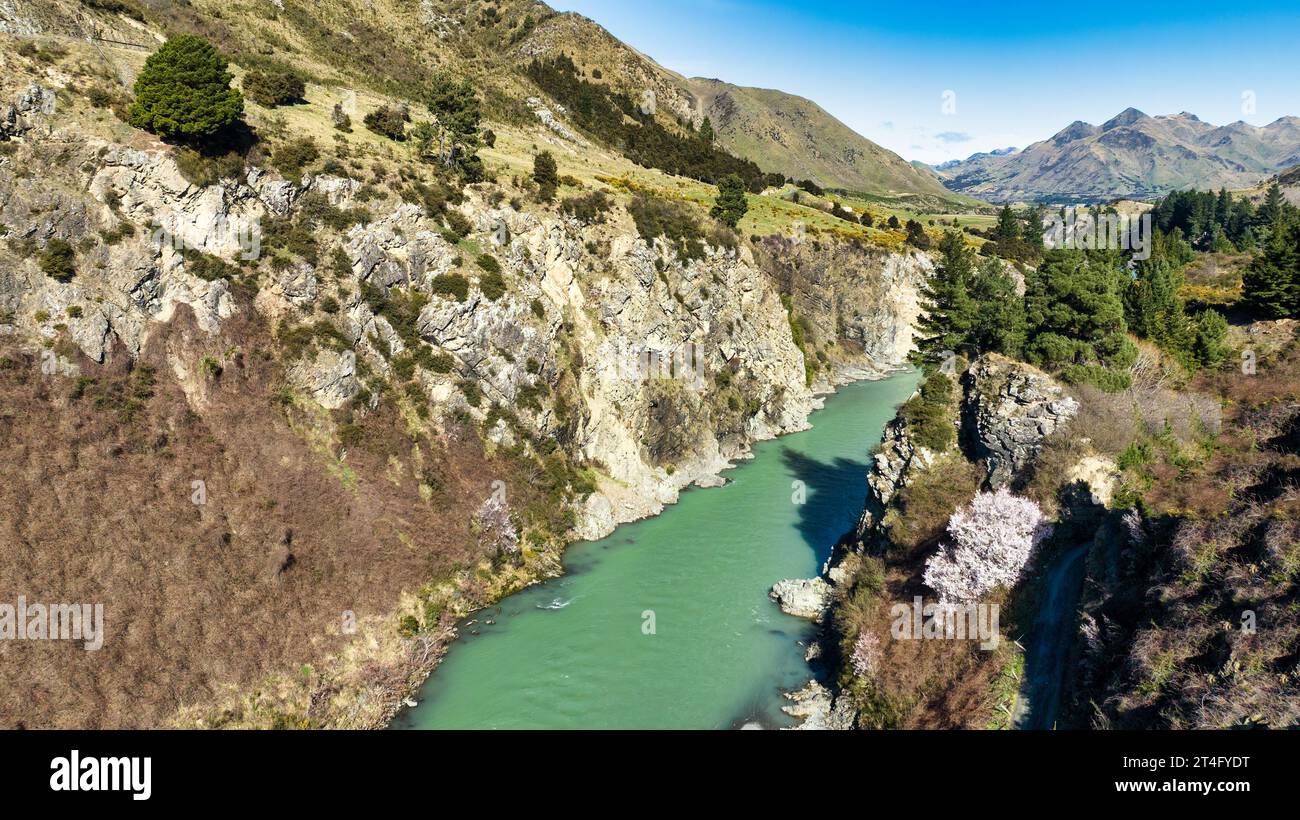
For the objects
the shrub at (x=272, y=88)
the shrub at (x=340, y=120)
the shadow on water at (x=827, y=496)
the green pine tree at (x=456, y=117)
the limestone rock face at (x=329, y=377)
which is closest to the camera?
the limestone rock face at (x=329, y=377)

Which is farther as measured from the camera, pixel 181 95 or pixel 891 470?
pixel 181 95

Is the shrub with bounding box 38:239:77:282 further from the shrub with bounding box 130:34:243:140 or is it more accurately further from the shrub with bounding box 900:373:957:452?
the shrub with bounding box 900:373:957:452

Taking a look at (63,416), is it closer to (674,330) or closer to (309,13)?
(674,330)

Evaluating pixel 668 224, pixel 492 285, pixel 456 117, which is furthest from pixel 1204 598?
pixel 456 117

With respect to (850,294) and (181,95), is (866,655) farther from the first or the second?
(850,294)

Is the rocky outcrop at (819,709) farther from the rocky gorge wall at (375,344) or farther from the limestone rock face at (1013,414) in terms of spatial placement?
the rocky gorge wall at (375,344)

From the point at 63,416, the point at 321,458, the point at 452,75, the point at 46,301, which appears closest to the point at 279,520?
the point at 321,458

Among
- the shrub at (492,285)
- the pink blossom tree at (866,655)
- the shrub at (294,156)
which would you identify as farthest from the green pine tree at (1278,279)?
the shrub at (294,156)
